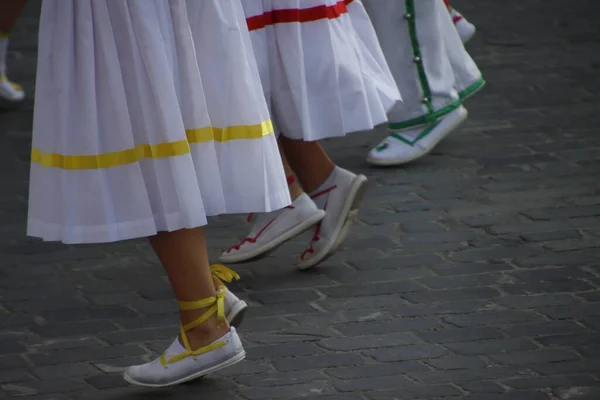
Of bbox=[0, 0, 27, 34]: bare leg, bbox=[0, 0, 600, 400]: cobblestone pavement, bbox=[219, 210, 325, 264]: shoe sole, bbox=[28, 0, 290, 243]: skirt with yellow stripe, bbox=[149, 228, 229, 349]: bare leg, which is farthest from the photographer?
bbox=[0, 0, 27, 34]: bare leg

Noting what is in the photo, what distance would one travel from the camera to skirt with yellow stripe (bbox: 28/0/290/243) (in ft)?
10.2

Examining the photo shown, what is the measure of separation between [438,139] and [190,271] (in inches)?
96.6

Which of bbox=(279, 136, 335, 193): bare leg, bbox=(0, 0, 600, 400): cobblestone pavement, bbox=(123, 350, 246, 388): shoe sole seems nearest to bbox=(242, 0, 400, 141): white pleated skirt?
bbox=(279, 136, 335, 193): bare leg

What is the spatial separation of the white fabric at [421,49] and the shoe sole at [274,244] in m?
1.38

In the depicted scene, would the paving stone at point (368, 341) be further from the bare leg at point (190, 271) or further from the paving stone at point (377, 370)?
the bare leg at point (190, 271)

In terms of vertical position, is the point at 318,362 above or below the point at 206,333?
below

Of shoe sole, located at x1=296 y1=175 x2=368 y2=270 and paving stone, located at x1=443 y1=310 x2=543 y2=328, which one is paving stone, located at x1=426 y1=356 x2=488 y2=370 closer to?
paving stone, located at x1=443 y1=310 x2=543 y2=328

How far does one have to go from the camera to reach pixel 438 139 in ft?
18.2

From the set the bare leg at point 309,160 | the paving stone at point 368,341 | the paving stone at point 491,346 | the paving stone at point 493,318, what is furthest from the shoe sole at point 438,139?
the paving stone at point 491,346

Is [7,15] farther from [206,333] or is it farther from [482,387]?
[482,387]

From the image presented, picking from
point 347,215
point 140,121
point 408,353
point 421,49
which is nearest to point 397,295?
point 347,215

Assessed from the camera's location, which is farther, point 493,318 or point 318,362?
point 493,318

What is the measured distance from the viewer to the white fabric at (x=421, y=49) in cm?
527

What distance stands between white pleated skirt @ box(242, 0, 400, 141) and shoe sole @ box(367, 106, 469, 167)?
4.98 ft
